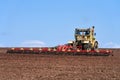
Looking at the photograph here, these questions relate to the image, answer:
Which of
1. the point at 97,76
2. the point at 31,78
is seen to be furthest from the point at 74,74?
the point at 31,78

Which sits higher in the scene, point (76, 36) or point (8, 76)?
point (76, 36)

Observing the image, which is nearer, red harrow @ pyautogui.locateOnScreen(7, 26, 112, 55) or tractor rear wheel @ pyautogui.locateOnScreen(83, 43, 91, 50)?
red harrow @ pyautogui.locateOnScreen(7, 26, 112, 55)

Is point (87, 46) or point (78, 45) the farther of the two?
point (78, 45)

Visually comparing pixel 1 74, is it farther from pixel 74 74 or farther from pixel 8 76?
pixel 74 74

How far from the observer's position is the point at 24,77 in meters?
16.1

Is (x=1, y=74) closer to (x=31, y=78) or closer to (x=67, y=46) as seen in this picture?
(x=31, y=78)

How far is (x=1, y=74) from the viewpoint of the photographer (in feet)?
56.2

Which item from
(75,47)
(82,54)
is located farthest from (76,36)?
(82,54)

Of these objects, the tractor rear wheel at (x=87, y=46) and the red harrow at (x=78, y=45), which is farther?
the tractor rear wheel at (x=87, y=46)

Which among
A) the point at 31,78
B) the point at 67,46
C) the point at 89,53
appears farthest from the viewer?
the point at 67,46

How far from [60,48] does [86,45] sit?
115 inches

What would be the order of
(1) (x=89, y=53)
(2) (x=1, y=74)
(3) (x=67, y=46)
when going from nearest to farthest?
(2) (x=1, y=74) < (1) (x=89, y=53) < (3) (x=67, y=46)

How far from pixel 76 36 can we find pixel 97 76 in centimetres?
2103

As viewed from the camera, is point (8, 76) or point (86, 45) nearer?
point (8, 76)
